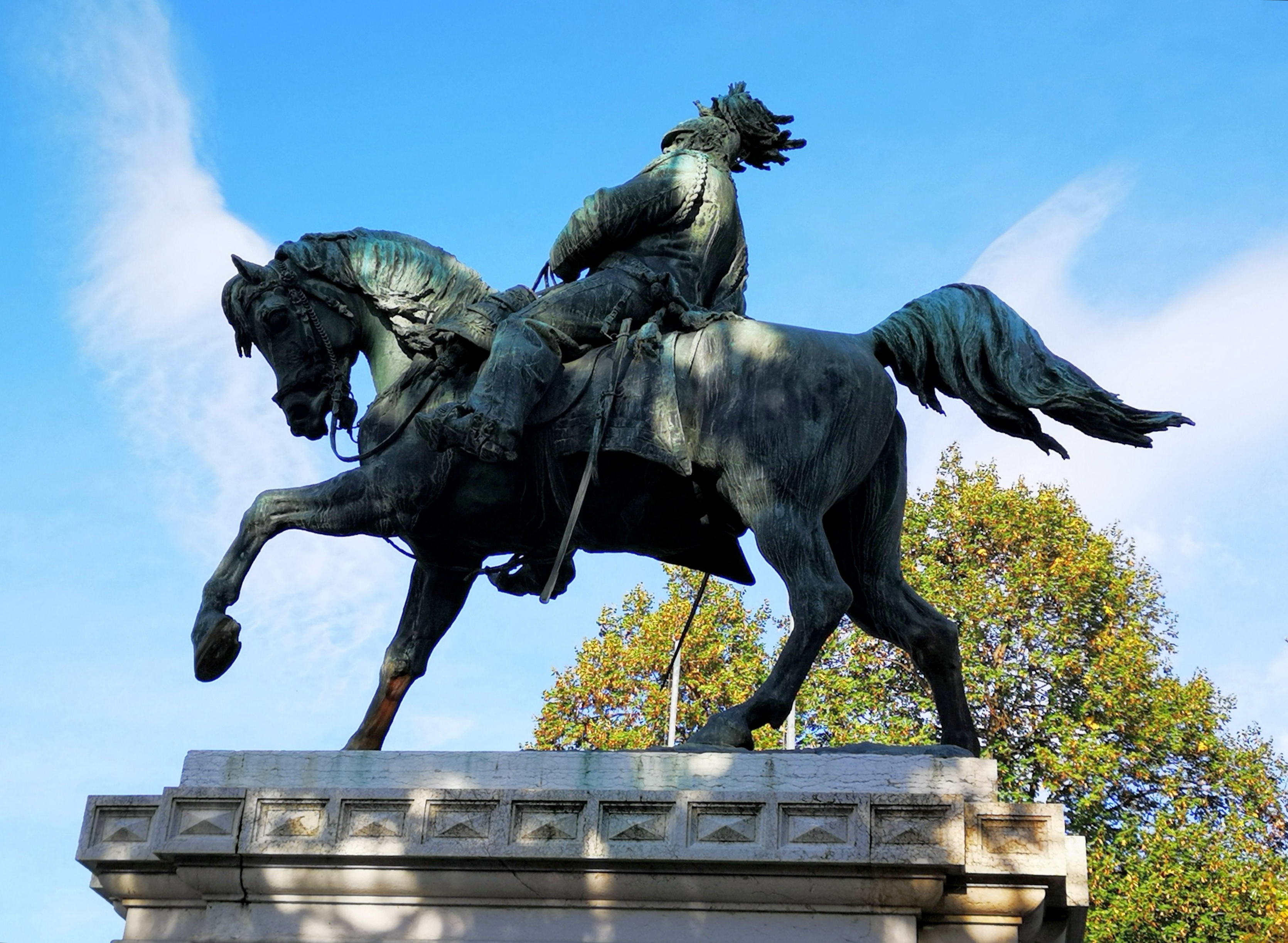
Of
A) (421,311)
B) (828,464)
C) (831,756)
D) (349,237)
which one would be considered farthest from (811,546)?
(349,237)

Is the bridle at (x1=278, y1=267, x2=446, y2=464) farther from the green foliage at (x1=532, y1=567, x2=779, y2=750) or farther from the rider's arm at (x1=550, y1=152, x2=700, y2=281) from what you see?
the green foliage at (x1=532, y1=567, x2=779, y2=750)

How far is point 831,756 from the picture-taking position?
641 cm

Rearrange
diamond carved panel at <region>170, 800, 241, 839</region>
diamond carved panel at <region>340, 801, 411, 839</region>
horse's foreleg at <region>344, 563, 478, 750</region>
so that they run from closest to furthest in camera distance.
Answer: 1. diamond carved panel at <region>340, 801, 411, 839</region>
2. diamond carved panel at <region>170, 800, 241, 839</region>
3. horse's foreleg at <region>344, 563, 478, 750</region>

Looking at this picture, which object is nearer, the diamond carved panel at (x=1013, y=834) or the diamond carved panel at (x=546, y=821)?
the diamond carved panel at (x=1013, y=834)

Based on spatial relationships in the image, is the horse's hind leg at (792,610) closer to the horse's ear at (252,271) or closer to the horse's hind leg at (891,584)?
the horse's hind leg at (891,584)

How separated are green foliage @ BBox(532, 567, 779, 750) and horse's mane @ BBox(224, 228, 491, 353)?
14.0 m

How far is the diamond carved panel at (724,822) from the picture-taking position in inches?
242

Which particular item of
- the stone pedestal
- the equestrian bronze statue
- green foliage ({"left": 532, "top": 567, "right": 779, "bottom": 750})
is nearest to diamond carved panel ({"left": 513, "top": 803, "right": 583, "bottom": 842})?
the stone pedestal

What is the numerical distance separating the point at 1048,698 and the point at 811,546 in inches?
595

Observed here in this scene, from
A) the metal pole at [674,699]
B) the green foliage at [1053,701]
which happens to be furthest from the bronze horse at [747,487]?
the green foliage at [1053,701]

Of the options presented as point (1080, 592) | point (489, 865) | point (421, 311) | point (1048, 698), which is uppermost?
point (1080, 592)

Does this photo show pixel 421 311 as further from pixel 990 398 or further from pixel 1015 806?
pixel 1015 806

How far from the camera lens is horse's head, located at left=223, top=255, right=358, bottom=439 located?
8414 mm

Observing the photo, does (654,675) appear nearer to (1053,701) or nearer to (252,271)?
(1053,701)
